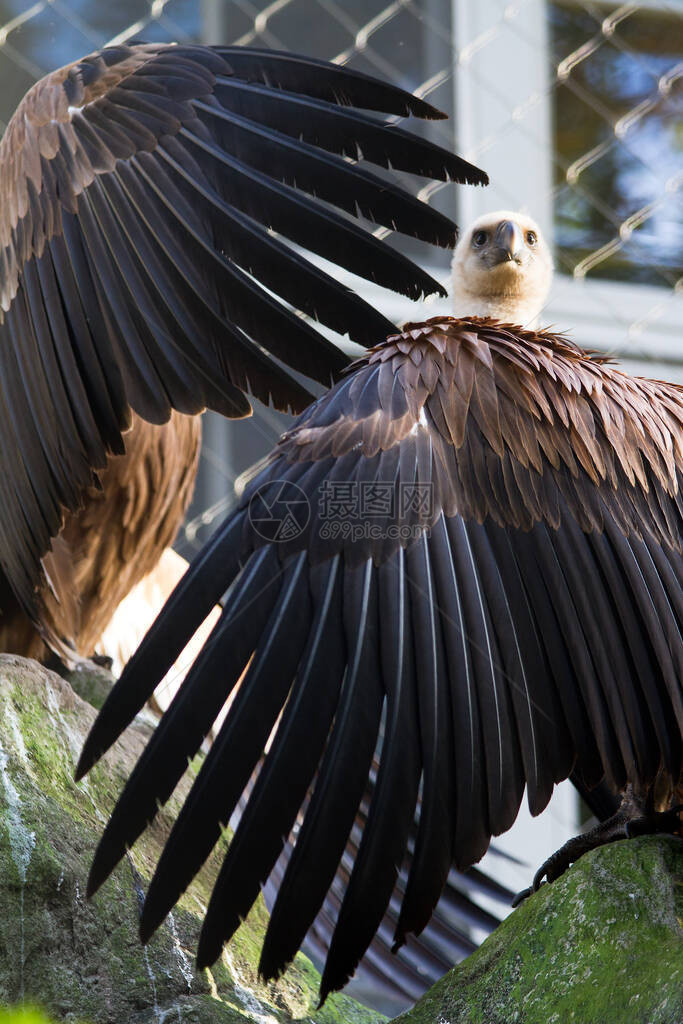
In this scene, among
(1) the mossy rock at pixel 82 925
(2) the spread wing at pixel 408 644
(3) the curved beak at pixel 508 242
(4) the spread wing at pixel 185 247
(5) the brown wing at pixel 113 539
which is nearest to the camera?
(2) the spread wing at pixel 408 644

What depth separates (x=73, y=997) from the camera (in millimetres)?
1452

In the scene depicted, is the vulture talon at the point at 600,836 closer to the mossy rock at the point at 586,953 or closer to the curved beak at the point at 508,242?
the mossy rock at the point at 586,953

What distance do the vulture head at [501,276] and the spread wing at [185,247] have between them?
2.12 ft

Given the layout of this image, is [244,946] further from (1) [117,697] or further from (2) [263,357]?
(2) [263,357]

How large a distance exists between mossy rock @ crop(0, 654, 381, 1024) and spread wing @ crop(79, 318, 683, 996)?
0.96 feet

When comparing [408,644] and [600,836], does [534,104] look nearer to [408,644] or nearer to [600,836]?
[600,836]

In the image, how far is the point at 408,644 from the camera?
129cm

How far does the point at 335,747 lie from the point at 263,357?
54 cm

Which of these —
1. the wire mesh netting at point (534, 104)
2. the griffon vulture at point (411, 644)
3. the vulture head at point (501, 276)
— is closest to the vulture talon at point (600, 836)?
the griffon vulture at point (411, 644)

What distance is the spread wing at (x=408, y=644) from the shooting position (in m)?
1.23

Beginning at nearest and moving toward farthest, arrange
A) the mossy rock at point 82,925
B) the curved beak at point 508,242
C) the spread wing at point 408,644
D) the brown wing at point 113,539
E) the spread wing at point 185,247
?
the spread wing at point 408,644
the mossy rock at point 82,925
the spread wing at point 185,247
the brown wing at point 113,539
the curved beak at point 508,242

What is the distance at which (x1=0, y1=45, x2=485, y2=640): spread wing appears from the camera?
163cm

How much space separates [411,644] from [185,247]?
1.97 ft

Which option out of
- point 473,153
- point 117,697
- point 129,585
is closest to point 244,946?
point 117,697
